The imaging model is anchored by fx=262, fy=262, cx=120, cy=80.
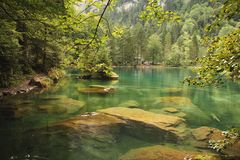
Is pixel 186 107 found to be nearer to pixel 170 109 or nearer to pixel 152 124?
pixel 170 109

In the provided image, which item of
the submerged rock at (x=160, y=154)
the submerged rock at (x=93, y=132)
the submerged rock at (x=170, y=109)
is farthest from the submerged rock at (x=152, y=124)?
the submerged rock at (x=170, y=109)

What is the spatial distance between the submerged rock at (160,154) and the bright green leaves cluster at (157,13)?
6525mm

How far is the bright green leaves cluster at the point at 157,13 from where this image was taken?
4602mm

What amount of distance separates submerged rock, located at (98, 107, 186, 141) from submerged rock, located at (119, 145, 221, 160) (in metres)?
2.01

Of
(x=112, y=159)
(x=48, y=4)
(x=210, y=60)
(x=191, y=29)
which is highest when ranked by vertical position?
(x=191, y=29)

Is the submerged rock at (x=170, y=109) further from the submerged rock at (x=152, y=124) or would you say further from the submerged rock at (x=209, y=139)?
the submerged rock at (x=209, y=139)

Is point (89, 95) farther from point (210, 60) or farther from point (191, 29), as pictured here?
point (191, 29)

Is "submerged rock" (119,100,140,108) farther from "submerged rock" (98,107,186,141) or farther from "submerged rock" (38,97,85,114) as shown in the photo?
"submerged rock" (98,107,186,141)

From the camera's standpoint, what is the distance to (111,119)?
15.7 m

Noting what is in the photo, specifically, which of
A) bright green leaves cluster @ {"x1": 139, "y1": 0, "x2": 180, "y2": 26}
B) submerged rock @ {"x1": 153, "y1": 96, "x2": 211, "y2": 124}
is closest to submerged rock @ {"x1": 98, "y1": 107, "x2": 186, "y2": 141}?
submerged rock @ {"x1": 153, "y1": 96, "x2": 211, "y2": 124}

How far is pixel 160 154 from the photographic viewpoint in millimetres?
10516

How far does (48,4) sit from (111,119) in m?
9.26

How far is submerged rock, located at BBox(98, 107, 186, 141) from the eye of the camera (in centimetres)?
1369

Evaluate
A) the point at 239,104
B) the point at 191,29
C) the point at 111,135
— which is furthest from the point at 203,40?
the point at 191,29
